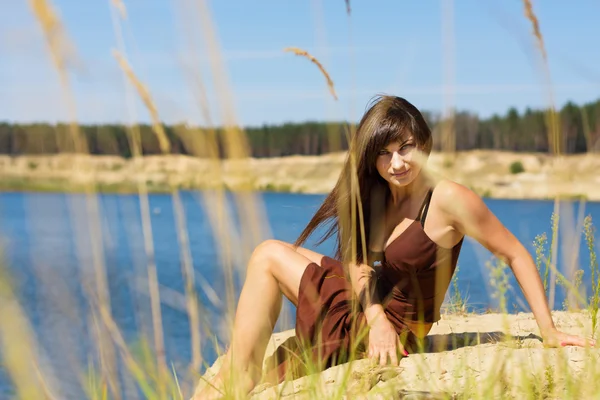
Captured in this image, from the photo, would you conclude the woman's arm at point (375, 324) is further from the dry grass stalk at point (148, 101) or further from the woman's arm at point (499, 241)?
the dry grass stalk at point (148, 101)

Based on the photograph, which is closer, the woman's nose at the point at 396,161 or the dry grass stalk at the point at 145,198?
the dry grass stalk at the point at 145,198

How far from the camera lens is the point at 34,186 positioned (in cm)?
187

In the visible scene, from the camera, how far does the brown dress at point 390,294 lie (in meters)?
2.43

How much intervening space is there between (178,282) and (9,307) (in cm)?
1369

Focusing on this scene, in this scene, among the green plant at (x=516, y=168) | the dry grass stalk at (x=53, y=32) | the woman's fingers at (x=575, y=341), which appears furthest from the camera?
the green plant at (x=516, y=168)

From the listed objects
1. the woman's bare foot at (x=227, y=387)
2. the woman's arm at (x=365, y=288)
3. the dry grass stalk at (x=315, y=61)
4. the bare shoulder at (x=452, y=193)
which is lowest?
the woman's bare foot at (x=227, y=387)

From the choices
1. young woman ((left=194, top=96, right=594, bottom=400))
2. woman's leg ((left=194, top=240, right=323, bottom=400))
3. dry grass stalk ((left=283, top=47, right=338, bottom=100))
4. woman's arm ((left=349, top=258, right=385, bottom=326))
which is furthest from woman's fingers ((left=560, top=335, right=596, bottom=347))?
dry grass stalk ((left=283, top=47, right=338, bottom=100))

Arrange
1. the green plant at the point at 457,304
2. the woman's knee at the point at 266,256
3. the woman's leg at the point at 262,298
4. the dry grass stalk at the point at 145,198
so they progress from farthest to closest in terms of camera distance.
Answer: the green plant at the point at 457,304, the woman's knee at the point at 266,256, the woman's leg at the point at 262,298, the dry grass stalk at the point at 145,198

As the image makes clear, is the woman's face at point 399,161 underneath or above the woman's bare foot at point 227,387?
above

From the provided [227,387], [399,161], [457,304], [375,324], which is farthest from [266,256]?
[457,304]

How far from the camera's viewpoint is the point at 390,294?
2541 mm

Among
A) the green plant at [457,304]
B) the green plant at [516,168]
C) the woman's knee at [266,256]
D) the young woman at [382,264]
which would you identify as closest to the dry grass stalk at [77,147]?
the young woman at [382,264]

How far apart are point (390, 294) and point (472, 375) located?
0.73 metres

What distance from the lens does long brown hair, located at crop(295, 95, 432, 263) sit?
234 cm
